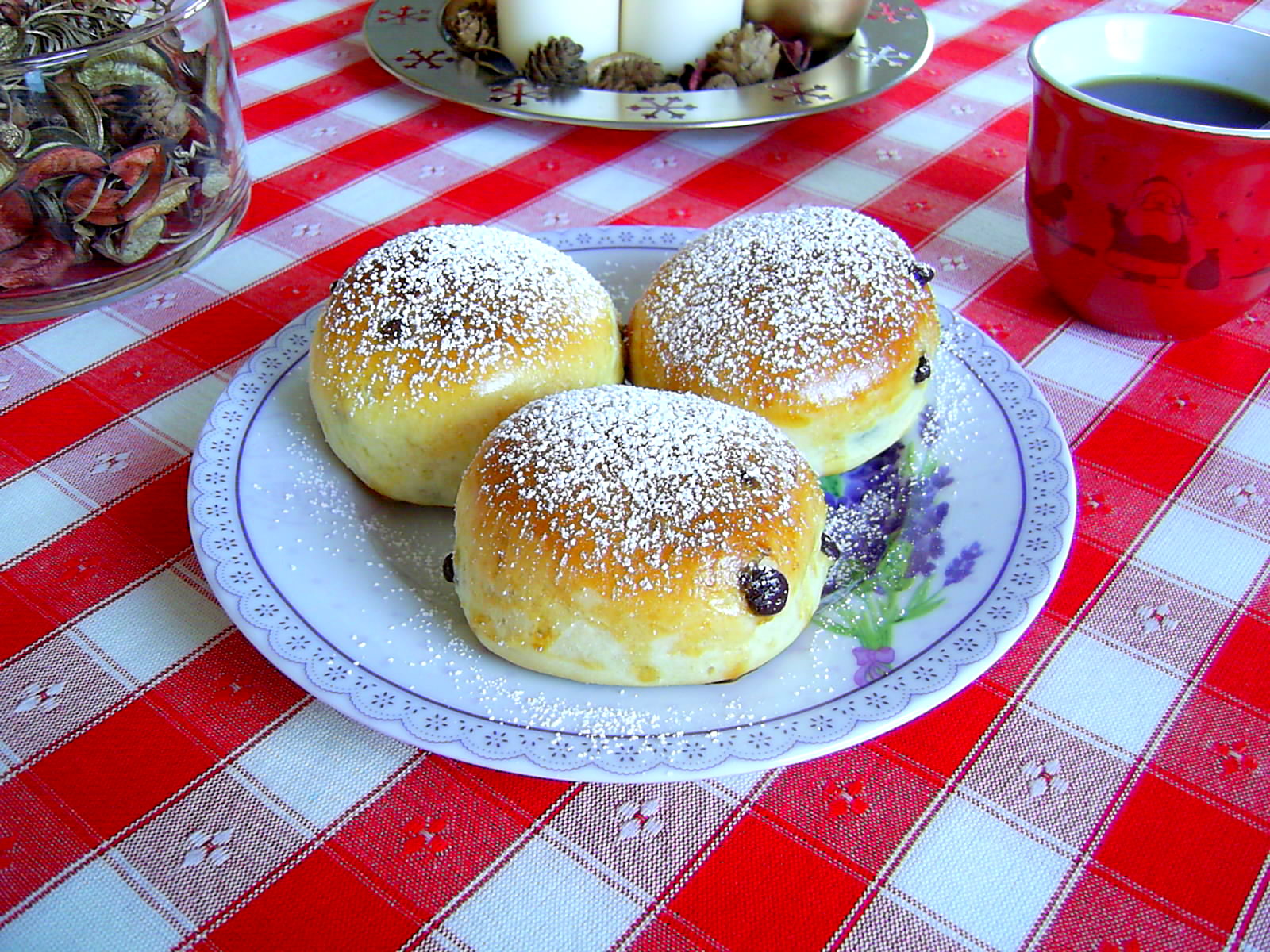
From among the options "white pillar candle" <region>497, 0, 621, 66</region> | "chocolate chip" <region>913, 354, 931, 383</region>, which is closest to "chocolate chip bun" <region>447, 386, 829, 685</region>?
"chocolate chip" <region>913, 354, 931, 383</region>

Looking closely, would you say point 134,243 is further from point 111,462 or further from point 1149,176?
point 1149,176

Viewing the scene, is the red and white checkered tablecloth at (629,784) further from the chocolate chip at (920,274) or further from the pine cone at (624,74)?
the pine cone at (624,74)

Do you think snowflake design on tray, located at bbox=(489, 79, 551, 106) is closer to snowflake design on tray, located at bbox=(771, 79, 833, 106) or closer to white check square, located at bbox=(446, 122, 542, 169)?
white check square, located at bbox=(446, 122, 542, 169)

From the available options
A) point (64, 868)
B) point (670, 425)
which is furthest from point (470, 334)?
point (64, 868)

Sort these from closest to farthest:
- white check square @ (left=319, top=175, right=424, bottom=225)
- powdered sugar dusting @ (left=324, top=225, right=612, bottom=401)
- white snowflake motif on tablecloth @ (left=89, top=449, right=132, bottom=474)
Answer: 1. powdered sugar dusting @ (left=324, top=225, right=612, bottom=401)
2. white snowflake motif on tablecloth @ (left=89, top=449, right=132, bottom=474)
3. white check square @ (left=319, top=175, right=424, bottom=225)

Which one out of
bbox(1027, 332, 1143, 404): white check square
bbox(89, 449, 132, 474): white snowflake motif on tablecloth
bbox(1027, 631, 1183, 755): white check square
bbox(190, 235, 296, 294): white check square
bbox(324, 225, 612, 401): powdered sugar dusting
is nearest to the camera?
bbox(1027, 631, 1183, 755): white check square

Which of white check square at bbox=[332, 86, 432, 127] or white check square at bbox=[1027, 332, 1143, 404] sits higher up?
white check square at bbox=[332, 86, 432, 127]
